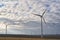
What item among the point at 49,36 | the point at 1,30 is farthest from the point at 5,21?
the point at 49,36

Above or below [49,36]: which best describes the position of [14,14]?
above

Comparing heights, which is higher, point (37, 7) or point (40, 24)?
point (37, 7)

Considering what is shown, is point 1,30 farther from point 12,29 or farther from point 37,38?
point 37,38

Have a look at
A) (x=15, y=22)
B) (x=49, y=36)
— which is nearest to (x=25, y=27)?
(x=15, y=22)

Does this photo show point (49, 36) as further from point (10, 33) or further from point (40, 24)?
point (10, 33)

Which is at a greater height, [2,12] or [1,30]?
[2,12]

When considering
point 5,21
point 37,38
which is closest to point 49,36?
point 37,38

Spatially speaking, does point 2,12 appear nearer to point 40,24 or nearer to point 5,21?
point 5,21
